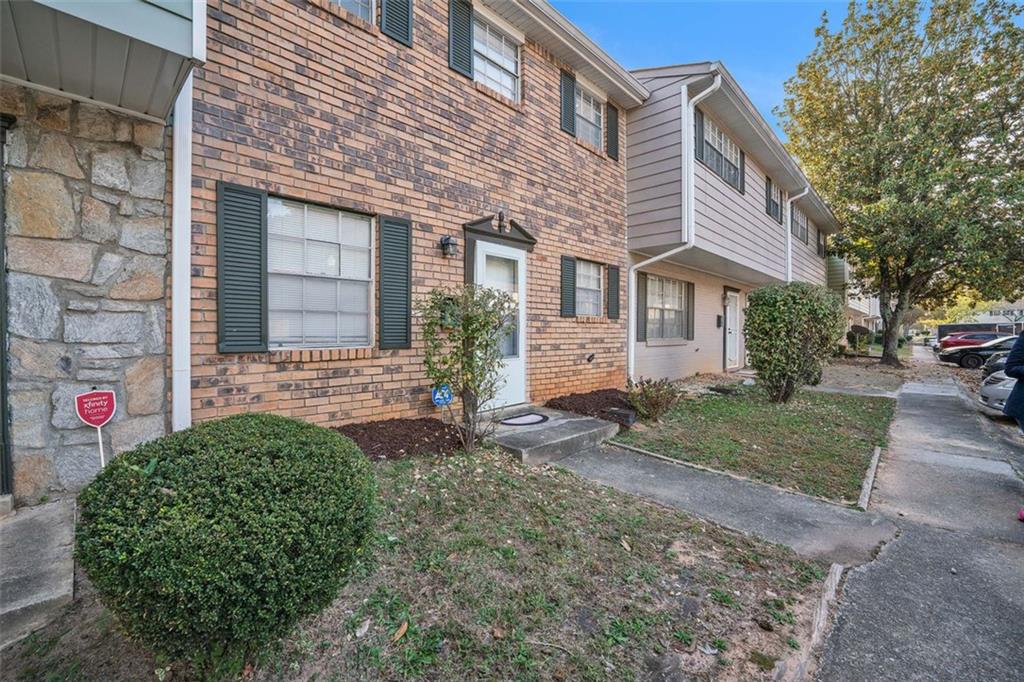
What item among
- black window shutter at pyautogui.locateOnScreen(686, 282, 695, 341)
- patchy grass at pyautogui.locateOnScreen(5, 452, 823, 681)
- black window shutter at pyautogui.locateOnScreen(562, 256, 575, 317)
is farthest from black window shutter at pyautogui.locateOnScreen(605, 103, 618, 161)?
patchy grass at pyautogui.locateOnScreen(5, 452, 823, 681)

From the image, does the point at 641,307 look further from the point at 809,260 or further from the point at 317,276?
the point at 809,260

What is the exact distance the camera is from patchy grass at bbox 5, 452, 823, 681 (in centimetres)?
183

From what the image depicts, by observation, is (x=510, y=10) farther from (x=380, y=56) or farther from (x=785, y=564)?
(x=785, y=564)

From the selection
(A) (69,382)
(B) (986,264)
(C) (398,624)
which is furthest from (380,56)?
(B) (986,264)

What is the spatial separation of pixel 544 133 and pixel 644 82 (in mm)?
2809

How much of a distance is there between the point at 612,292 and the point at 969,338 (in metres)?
22.3

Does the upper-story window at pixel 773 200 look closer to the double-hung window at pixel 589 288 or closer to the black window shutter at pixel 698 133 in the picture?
the black window shutter at pixel 698 133

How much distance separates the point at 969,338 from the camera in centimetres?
1994

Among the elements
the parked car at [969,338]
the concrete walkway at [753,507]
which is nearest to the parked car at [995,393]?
the concrete walkway at [753,507]

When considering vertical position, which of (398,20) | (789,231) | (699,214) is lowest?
(699,214)

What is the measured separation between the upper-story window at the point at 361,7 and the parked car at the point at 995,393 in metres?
10.8

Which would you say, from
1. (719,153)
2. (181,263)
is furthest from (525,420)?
(719,153)

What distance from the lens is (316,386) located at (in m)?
4.11

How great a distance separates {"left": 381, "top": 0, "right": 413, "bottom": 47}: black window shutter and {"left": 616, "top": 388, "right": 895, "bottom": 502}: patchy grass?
201 inches
